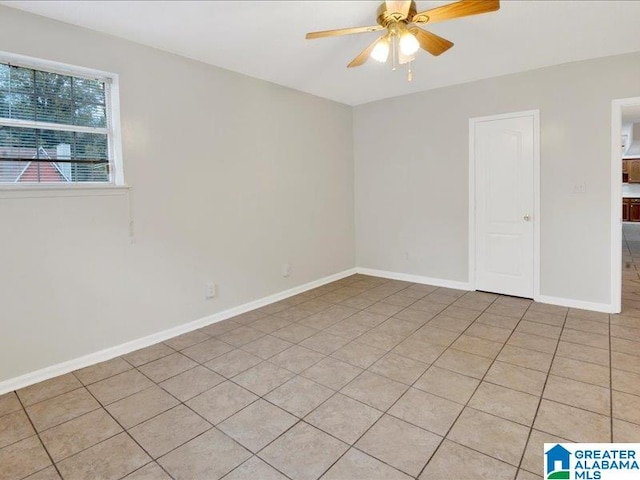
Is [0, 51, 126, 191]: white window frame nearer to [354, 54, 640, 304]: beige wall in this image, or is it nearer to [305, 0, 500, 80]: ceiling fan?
[305, 0, 500, 80]: ceiling fan

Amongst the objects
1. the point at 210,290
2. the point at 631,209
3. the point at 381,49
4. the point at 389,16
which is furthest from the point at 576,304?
the point at 631,209

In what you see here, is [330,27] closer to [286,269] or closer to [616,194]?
[286,269]

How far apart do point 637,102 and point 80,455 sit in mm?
5097

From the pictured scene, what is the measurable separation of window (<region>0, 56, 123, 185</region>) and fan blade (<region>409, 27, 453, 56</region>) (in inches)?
94.9

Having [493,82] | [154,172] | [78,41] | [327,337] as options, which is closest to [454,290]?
[327,337]

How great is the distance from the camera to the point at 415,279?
16.8ft

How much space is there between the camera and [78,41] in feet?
8.93

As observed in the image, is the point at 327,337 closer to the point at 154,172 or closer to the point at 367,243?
the point at 154,172

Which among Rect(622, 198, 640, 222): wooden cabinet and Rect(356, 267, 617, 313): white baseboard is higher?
Rect(622, 198, 640, 222): wooden cabinet

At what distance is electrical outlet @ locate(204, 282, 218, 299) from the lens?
365 centimetres

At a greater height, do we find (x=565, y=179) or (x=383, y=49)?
(x=383, y=49)

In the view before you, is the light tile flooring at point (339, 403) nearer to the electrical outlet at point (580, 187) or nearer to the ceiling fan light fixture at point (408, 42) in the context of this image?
the electrical outlet at point (580, 187)

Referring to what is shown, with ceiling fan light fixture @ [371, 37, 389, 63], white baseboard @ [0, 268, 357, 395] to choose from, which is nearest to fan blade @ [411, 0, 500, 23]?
ceiling fan light fixture @ [371, 37, 389, 63]

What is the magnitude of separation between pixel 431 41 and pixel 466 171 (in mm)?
2262
